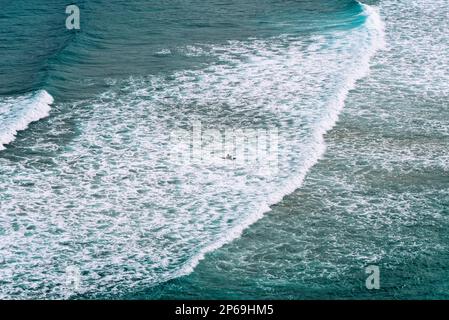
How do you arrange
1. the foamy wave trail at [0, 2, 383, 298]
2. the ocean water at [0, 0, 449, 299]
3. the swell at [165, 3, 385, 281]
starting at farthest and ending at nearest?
1. the swell at [165, 3, 385, 281]
2. the foamy wave trail at [0, 2, 383, 298]
3. the ocean water at [0, 0, 449, 299]

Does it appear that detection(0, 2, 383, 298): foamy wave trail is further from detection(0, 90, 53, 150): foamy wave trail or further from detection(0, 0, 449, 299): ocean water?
detection(0, 90, 53, 150): foamy wave trail

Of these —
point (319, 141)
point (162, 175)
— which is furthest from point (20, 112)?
point (319, 141)

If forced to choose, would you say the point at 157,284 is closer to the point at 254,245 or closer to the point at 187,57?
the point at 254,245

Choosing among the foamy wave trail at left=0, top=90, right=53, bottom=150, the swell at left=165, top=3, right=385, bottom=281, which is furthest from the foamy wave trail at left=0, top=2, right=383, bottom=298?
the foamy wave trail at left=0, top=90, right=53, bottom=150

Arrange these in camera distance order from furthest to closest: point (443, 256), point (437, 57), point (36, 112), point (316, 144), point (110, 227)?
1. point (437, 57)
2. point (36, 112)
3. point (316, 144)
4. point (110, 227)
5. point (443, 256)

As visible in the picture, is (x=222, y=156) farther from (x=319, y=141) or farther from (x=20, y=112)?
(x=20, y=112)
